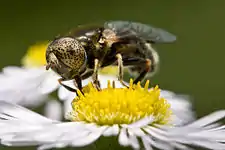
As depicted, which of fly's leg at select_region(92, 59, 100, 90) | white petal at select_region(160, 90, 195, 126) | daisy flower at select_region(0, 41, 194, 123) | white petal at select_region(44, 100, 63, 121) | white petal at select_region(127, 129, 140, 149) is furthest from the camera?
white petal at select_region(44, 100, 63, 121)

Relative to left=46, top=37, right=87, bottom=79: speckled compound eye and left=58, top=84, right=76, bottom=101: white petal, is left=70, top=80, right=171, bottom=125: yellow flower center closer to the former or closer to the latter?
left=46, top=37, right=87, bottom=79: speckled compound eye

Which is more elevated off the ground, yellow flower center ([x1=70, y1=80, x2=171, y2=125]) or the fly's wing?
the fly's wing

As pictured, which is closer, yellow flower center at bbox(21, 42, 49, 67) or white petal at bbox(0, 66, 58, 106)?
white petal at bbox(0, 66, 58, 106)

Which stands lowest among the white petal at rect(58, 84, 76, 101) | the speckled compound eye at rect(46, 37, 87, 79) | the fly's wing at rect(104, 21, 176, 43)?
the white petal at rect(58, 84, 76, 101)

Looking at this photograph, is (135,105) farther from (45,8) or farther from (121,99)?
(45,8)

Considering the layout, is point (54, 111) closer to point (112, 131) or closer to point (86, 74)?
point (86, 74)

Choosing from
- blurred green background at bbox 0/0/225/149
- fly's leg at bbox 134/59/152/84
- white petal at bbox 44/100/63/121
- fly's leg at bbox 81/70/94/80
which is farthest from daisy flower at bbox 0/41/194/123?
blurred green background at bbox 0/0/225/149

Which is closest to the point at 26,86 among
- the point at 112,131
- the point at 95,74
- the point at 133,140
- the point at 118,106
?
the point at 95,74

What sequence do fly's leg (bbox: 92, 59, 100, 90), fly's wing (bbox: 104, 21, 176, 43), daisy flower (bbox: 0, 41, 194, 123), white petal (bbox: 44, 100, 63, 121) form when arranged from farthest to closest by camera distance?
1. white petal (bbox: 44, 100, 63, 121)
2. daisy flower (bbox: 0, 41, 194, 123)
3. fly's wing (bbox: 104, 21, 176, 43)
4. fly's leg (bbox: 92, 59, 100, 90)

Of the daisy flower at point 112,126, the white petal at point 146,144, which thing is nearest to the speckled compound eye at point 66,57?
the daisy flower at point 112,126
